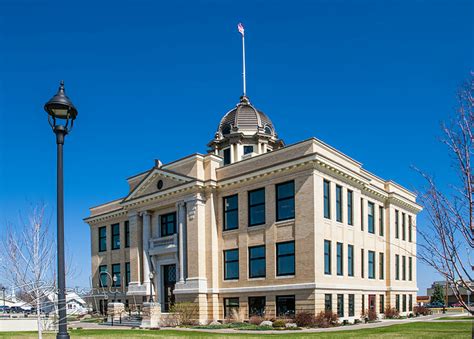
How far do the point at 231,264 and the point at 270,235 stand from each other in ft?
14.3

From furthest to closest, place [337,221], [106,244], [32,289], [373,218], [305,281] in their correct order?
[106,244] < [373,218] < [337,221] < [305,281] < [32,289]

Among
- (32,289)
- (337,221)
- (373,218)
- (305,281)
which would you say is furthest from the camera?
(373,218)

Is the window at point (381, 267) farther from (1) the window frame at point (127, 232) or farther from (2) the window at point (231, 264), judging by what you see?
(1) the window frame at point (127, 232)

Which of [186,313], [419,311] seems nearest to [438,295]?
[419,311]

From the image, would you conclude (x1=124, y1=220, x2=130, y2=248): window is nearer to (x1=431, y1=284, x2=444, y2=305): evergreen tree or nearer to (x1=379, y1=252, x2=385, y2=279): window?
(x1=379, y1=252, x2=385, y2=279): window

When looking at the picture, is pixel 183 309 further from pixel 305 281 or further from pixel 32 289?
pixel 32 289

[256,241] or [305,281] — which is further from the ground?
[256,241]

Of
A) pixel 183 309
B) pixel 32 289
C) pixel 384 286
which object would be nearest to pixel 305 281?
pixel 183 309

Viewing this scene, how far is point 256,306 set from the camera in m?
33.0

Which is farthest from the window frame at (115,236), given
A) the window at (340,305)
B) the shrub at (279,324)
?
the window at (340,305)

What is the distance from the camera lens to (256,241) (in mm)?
33531

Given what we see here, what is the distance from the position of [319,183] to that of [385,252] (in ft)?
44.0

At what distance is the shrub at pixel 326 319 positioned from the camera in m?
28.6

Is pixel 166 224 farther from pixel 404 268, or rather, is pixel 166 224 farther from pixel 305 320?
pixel 404 268
